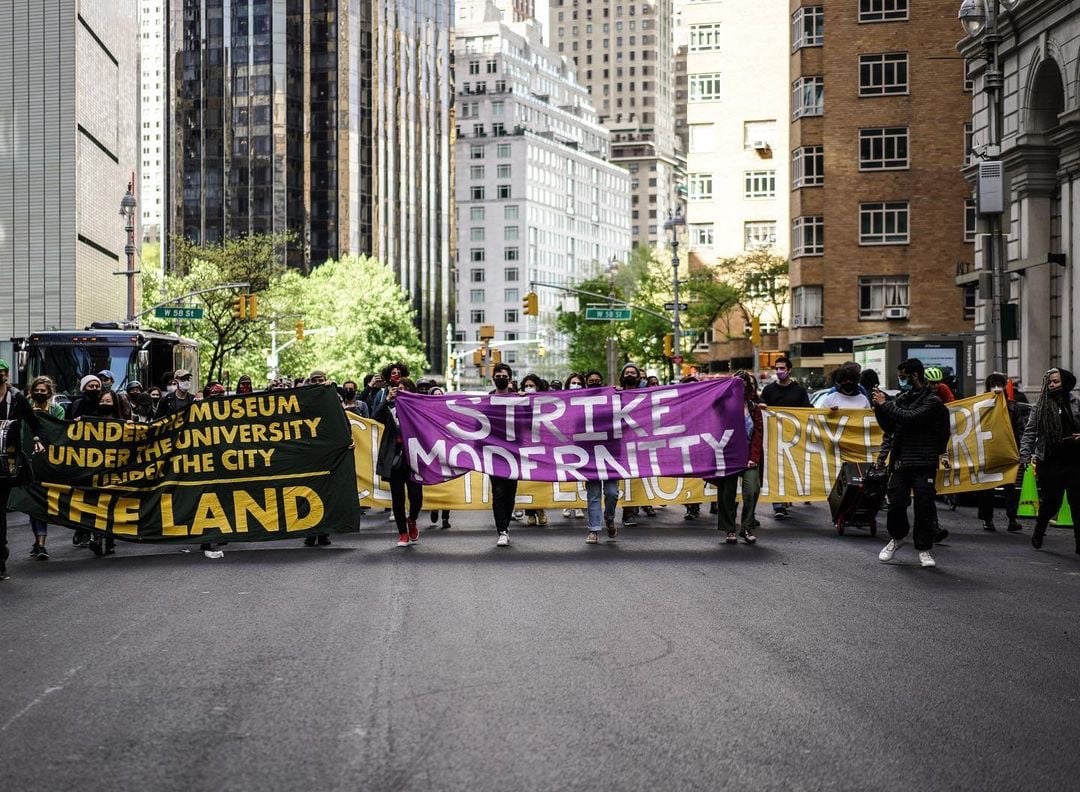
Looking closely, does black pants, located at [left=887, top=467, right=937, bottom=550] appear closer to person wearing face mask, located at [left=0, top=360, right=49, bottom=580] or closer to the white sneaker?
the white sneaker

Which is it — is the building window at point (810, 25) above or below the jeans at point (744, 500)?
above

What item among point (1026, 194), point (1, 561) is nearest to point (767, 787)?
point (1, 561)

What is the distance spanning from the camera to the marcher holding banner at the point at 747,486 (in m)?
15.9

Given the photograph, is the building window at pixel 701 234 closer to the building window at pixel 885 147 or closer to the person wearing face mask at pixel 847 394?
the building window at pixel 885 147

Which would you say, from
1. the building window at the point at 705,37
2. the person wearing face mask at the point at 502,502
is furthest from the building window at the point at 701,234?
the person wearing face mask at the point at 502,502

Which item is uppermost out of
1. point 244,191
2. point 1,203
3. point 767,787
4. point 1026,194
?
point 244,191

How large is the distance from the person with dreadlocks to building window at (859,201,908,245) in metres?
47.1

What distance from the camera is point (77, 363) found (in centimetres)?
3219

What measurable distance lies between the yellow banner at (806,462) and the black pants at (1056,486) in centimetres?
254

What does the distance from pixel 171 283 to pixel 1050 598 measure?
66842 mm

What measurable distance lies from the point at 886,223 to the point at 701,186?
95.6 feet

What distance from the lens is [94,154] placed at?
64.9 metres

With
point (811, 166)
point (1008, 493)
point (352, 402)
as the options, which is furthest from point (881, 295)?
point (1008, 493)

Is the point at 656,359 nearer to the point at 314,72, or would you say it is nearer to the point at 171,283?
the point at 171,283
